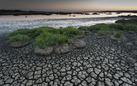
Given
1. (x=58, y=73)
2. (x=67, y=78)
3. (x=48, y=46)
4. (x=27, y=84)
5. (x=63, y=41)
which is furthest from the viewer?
(x=63, y=41)

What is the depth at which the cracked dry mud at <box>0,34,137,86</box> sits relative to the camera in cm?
388

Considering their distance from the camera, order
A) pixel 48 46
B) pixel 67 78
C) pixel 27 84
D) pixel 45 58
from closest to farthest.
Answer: pixel 27 84
pixel 67 78
pixel 45 58
pixel 48 46

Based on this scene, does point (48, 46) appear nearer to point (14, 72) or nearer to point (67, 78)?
point (14, 72)

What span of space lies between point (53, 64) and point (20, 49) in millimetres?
3753

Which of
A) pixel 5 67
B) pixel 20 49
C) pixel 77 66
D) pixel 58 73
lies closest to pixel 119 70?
pixel 77 66

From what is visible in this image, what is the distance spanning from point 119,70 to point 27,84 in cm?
491

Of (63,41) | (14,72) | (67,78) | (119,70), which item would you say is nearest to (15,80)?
(14,72)

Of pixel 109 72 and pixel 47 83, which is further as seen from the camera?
pixel 109 72

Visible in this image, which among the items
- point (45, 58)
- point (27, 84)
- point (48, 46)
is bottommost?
point (27, 84)

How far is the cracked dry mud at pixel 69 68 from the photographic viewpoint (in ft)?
12.7

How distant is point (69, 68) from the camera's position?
15.6ft

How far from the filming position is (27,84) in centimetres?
374

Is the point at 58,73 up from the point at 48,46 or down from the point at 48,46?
down

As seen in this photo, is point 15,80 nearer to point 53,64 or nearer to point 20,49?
point 53,64
